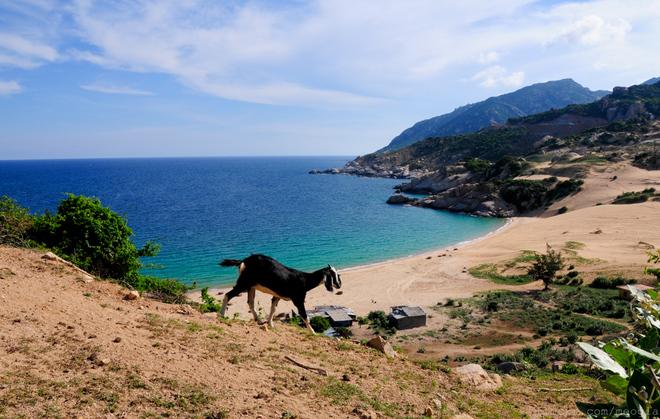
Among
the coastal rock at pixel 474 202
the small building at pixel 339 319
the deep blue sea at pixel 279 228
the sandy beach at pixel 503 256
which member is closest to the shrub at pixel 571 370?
the small building at pixel 339 319

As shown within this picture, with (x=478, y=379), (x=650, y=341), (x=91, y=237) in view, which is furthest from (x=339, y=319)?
(x=650, y=341)

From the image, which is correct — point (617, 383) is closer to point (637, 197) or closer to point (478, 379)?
point (478, 379)

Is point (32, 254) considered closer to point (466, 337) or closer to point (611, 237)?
point (466, 337)

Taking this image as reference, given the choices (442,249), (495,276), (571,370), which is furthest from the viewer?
(442,249)

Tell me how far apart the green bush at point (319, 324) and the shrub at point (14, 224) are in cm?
1599

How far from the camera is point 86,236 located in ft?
56.6

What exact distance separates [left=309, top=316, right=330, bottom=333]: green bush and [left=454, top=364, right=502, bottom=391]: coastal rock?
635 inches

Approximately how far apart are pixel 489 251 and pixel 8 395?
52940mm

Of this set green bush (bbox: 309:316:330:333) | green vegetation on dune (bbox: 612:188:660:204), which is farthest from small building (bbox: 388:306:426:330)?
green vegetation on dune (bbox: 612:188:660:204)

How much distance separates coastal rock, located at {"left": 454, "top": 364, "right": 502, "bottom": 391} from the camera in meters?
10.4

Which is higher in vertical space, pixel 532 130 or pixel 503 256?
pixel 532 130

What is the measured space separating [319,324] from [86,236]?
578 inches

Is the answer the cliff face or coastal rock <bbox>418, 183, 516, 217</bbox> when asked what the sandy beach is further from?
the cliff face

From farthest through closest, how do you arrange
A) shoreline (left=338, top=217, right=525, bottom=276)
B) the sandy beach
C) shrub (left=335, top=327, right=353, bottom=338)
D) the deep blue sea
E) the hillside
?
1. the deep blue sea
2. shoreline (left=338, top=217, right=525, bottom=276)
3. the sandy beach
4. shrub (left=335, top=327, right=353, bottom=338)
5. the hillside
